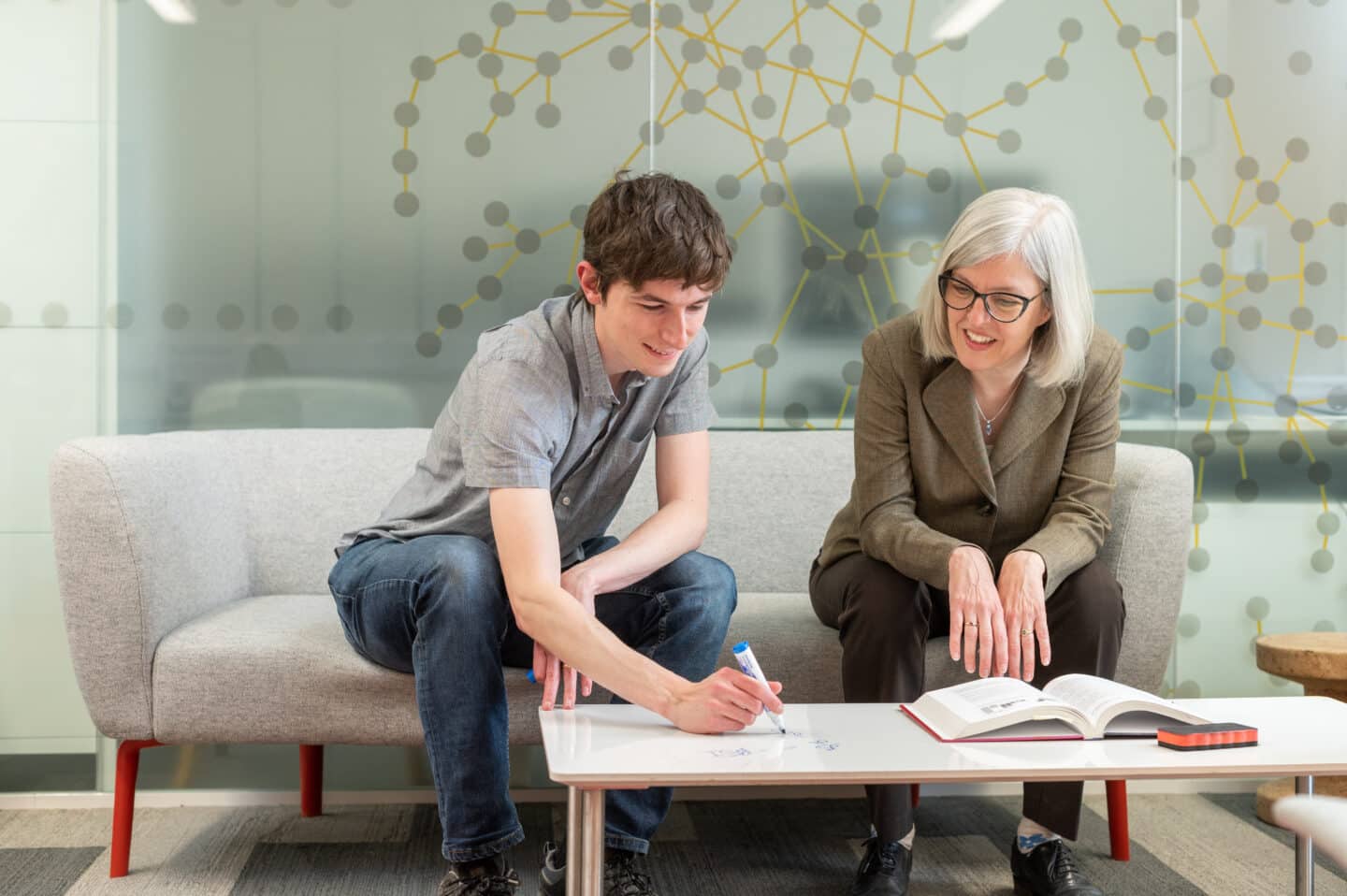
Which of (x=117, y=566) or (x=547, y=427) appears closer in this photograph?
(x=547, y=427)

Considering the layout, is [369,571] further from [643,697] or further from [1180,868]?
[1180,868]

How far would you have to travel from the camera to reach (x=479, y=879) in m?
1.69

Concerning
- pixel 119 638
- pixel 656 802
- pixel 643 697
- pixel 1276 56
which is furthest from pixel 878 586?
pixel 1276 56

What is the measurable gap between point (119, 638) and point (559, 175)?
1.30m

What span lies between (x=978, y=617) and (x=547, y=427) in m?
0.66

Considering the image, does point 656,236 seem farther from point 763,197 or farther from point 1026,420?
point 763,197

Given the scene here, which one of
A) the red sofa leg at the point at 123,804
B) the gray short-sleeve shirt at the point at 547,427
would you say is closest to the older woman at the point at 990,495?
the gray short-sleeve shirt at the point at 547,427

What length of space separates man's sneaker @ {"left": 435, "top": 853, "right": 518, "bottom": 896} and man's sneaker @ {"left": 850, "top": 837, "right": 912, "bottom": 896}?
57 cm

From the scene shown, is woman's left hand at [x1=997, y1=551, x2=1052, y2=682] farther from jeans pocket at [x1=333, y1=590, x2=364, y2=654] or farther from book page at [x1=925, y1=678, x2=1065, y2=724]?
jeans pocket at [x1=333, y1=590, x2=364, y2=654]

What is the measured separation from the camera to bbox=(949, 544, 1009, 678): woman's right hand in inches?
71.1

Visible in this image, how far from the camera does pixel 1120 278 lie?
2.85m

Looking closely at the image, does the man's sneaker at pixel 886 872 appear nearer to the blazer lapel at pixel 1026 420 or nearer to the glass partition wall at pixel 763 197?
the blazer lapel at pixel 1026 420

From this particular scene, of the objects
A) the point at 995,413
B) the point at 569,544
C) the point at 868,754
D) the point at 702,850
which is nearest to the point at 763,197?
the point at 995,413

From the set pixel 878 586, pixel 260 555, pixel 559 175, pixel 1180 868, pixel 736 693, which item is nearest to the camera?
pixel 736 693
